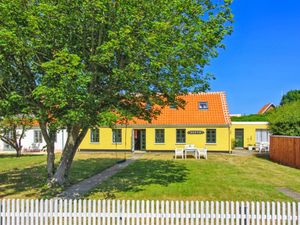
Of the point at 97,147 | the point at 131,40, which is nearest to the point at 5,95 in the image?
the point at 131,40

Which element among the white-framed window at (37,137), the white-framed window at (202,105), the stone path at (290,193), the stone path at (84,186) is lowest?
the stone path at (84,186)

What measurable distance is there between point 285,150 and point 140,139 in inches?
602

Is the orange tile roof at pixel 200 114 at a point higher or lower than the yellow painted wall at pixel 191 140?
higher

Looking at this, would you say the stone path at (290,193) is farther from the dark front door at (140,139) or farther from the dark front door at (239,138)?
the dark front door at (239,138)

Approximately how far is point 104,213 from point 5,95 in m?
6.45

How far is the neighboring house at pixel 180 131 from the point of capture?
30594 millimetres

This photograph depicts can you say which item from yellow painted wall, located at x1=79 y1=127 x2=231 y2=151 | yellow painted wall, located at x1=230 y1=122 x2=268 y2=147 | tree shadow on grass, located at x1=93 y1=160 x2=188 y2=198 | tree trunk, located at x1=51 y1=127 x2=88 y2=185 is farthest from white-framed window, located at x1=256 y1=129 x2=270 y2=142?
tree trunk, located at x1=51 y1=127 x2=88 y2=185

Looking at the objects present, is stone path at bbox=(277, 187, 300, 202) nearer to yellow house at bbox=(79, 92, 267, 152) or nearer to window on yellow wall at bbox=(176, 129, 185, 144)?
yellow house at bbox=(79, 92, 267, 152)

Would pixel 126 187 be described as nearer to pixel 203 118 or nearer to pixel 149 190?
pixel 149 190

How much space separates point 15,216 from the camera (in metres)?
7.04

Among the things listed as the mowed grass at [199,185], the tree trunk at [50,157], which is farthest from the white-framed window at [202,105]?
the tree trunk at [50,157]

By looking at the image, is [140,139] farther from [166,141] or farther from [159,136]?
[166,141]

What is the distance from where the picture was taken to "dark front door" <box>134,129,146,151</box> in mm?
32750

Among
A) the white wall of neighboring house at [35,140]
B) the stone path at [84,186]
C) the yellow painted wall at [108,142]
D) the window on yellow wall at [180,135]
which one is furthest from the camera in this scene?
the white wall of neighboring house at [35,140]
